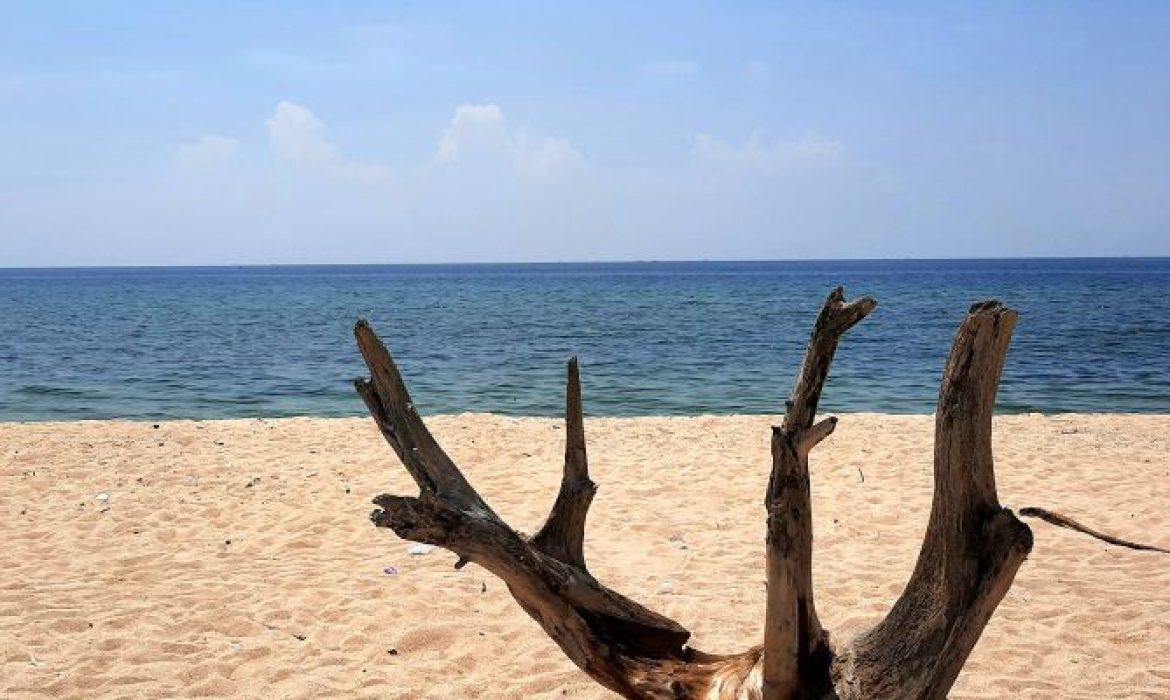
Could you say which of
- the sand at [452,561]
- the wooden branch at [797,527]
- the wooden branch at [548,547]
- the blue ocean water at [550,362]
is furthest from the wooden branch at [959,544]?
the blue ocean water at [550,362]

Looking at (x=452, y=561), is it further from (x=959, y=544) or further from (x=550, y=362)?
(x=550, y=362)

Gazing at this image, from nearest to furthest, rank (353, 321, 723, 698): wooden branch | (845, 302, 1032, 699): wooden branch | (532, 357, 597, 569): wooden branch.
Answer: (845, 302, 1032, 699): wooden branch
(353, 321, 723, 698): wooden branch
(532, 357, 597, 569): wooden branch

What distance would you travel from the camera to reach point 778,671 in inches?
139

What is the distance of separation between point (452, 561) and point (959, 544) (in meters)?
5.03

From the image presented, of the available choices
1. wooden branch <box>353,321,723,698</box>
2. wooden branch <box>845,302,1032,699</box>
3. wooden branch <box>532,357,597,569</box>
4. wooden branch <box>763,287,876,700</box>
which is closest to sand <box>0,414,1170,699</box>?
wooden branch <box>763,287,876,700</box>

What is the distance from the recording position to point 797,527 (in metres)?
3.32

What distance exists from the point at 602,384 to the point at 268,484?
44.0ft

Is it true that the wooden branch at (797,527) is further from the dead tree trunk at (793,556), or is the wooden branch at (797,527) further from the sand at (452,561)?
the sand at (452,561)

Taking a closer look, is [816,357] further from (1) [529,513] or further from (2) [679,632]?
(1) [529,513]

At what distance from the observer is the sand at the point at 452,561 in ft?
18.2

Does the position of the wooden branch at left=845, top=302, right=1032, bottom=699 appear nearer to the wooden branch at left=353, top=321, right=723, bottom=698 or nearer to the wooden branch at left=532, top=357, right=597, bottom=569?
the wooden branch at left=353, top=321, right=723, bottom=698

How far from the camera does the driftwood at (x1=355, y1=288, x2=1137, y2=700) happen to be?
123 inches

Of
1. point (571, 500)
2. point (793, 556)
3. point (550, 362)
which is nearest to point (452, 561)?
point (571, 500)

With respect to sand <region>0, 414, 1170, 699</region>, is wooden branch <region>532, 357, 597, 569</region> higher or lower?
higher
